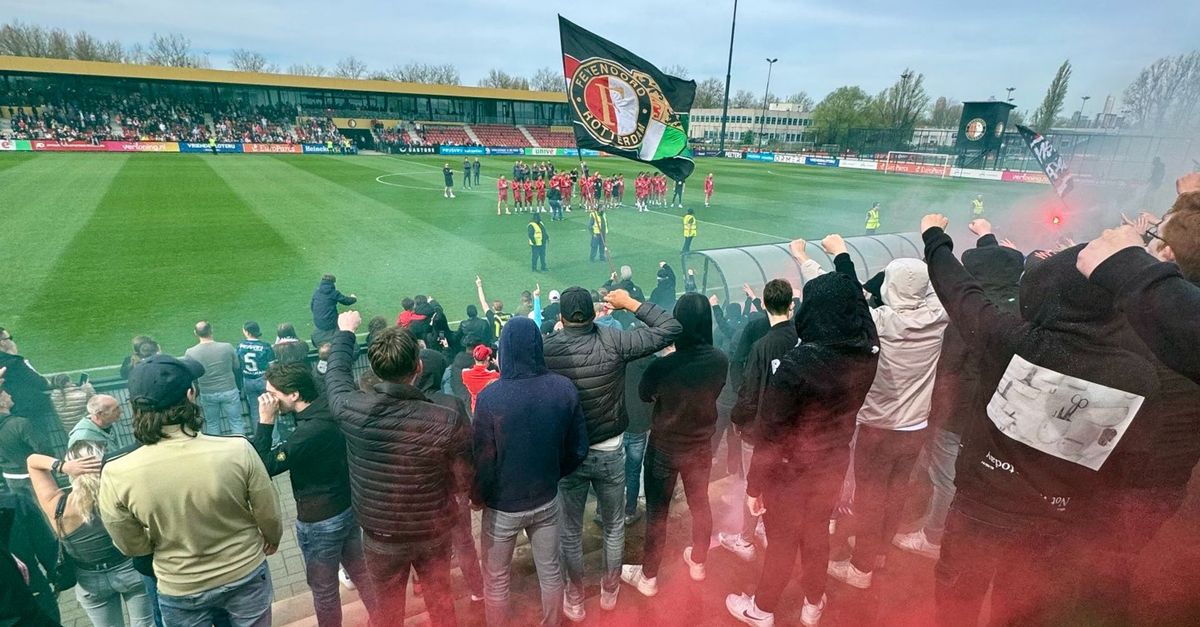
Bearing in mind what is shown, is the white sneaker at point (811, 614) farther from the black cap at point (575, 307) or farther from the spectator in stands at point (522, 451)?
the black cap at point (575, 307)

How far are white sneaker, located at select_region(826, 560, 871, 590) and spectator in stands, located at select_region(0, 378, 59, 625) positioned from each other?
4.15 metres

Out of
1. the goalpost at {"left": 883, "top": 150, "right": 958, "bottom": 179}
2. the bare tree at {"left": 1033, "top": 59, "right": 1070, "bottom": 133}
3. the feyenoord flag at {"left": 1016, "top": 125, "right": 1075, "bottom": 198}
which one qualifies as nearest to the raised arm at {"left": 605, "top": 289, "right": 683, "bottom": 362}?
the feyenoord flag at {"left": 1016, "top": 125, "right": 1075, "bottom": 198}

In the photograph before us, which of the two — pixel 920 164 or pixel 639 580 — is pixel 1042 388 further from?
pixel 920 164

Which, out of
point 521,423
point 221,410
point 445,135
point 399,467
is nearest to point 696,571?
point 521,423

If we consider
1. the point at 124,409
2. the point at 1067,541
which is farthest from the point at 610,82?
the point at 124,409

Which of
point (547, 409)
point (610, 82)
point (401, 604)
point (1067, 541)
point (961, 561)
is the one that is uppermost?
point (610, 82)

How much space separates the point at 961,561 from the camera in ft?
7.93

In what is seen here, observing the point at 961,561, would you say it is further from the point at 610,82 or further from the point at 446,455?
the point at 610,82

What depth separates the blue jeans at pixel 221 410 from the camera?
6.16 meters

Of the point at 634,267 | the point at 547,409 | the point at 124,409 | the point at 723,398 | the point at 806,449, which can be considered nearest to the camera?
the point at 547,409

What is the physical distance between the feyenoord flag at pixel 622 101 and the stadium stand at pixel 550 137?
4968cm

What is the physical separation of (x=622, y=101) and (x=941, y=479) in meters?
4.14

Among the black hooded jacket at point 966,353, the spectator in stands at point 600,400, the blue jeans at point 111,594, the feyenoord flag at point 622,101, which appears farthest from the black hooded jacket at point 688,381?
the blue jeans at point 111,594

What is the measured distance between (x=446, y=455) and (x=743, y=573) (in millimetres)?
2039
